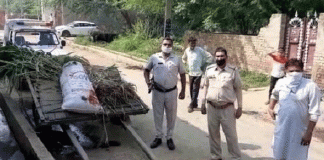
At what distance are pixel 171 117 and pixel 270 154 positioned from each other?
5.37ft

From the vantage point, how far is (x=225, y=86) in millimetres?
3959

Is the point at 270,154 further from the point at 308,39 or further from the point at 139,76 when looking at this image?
the point at 139,76

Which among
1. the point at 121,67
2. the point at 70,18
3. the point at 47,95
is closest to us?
the point at 47,95

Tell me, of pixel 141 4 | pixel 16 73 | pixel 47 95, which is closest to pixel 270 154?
pixel 47 95

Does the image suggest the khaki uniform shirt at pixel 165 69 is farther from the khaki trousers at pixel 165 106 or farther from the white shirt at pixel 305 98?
the white shirt at pixel 305 98

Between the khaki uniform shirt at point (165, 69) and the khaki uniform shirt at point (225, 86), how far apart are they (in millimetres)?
799

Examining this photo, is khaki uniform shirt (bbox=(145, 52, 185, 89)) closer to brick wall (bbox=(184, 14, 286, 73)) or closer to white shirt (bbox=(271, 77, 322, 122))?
white shirt (bbox=(271, 77, 322, 122))

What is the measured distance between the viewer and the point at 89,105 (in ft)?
14.0

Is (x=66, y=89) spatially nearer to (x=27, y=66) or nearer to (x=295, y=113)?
(x=27, y=66)

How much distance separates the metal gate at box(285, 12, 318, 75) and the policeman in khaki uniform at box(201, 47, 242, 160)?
17.8 feet

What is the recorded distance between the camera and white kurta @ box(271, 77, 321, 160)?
3281mm

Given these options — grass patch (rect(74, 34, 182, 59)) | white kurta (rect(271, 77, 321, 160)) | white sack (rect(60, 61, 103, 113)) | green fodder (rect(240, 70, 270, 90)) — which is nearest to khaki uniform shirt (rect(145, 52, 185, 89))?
white sack (rect(60, 61, 103, 113))

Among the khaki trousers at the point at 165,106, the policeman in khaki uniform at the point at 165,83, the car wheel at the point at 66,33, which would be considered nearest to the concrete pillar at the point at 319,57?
the policeman in khaki uniform at the point at 165,83

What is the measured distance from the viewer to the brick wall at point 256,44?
9.70 m
